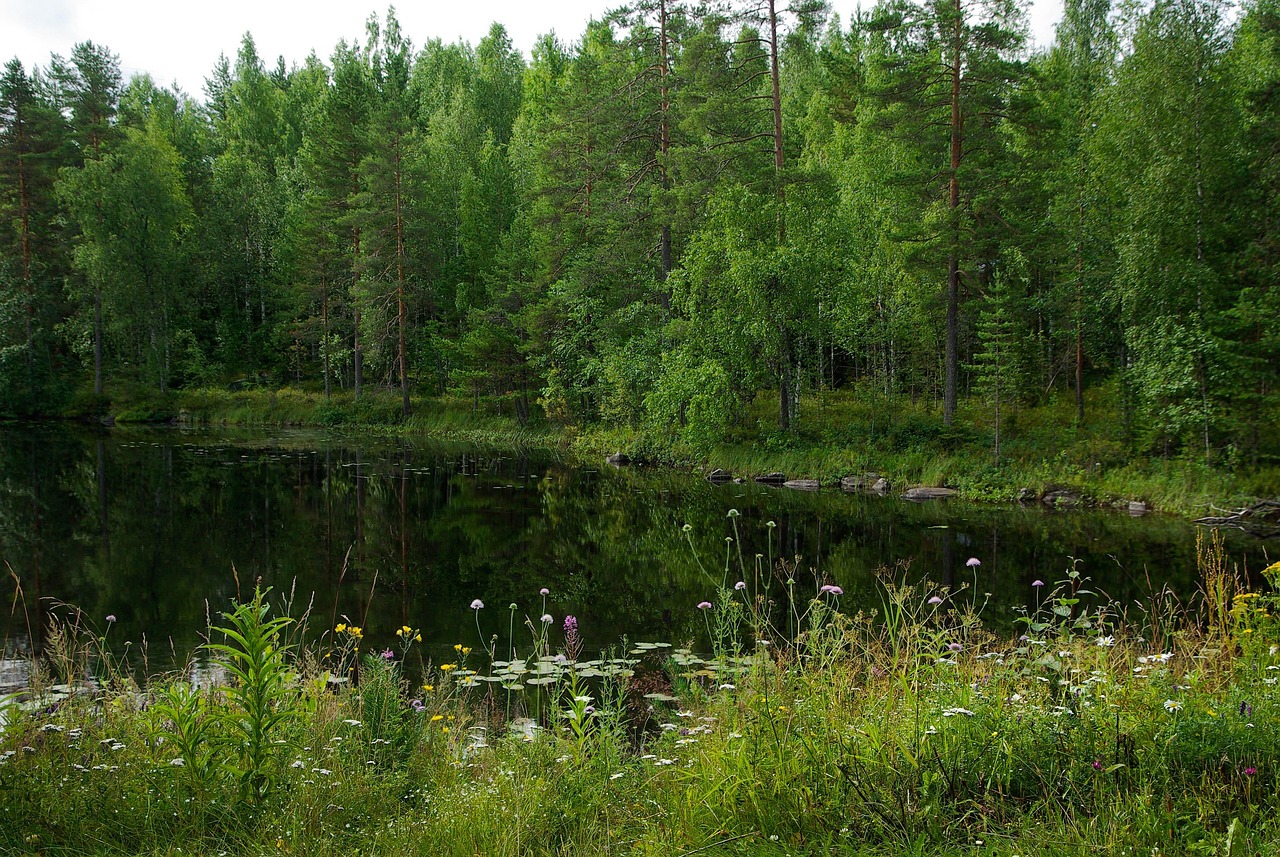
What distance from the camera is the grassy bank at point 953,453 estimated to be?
15.7 metres

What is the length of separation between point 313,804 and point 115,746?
137cm

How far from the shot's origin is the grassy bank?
51.6 ft

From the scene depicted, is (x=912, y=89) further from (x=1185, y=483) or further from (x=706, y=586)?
(x=706, y=586)

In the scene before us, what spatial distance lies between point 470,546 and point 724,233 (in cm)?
1225

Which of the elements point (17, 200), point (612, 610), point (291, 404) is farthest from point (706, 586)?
point (17, 200)

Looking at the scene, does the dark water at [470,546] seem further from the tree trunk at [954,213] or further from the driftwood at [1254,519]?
the tree trunk at [954,213]

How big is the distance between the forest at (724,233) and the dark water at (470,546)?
182 inches

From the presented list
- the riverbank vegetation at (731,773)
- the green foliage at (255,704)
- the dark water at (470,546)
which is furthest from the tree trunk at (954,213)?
the green foliage at (255,704)

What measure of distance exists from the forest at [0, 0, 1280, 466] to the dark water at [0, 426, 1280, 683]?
4.63 metres

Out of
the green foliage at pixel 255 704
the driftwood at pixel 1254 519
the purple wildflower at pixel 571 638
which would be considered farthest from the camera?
the driftwood at pixel 1254 519

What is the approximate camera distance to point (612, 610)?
9250mm

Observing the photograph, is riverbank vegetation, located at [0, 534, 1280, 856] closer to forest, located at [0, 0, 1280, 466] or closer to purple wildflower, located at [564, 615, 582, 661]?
purple wildflower, located at [564, 615, 582, 661]

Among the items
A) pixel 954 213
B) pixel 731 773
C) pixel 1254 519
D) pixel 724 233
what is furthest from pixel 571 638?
pixel 724 233

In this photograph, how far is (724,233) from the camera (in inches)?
854
